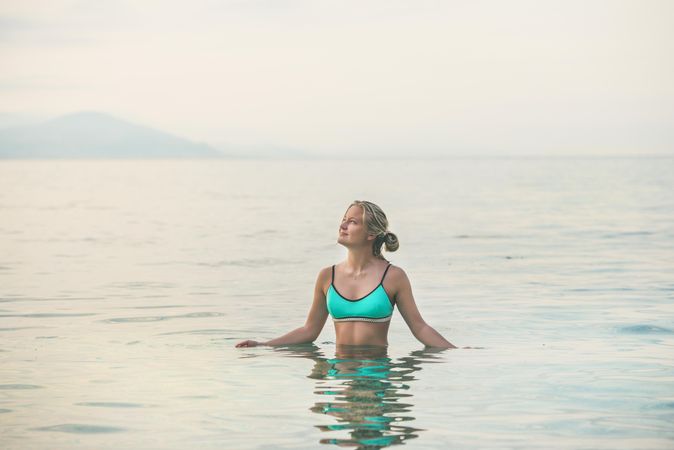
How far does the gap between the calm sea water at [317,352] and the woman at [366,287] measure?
264mm

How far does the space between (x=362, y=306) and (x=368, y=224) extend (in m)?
0.82

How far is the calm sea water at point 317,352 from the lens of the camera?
716cm

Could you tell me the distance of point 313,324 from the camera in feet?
32.7

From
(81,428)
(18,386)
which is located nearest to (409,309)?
(81,428)

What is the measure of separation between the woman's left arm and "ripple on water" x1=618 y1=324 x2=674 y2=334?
3560 millimetres

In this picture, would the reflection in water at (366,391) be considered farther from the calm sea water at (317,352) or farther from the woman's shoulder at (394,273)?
the woman's shoulder at (394,273)

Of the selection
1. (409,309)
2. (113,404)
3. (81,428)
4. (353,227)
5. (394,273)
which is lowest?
(81,428)

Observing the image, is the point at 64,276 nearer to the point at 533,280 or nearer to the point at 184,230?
the point at 533,280

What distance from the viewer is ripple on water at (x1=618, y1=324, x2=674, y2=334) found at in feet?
39.7

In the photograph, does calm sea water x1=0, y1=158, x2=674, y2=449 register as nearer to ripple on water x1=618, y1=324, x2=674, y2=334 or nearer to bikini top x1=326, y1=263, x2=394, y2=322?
ripple on water x1=618, y1=324, x2=674, y2=334

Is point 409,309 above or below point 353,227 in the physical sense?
below

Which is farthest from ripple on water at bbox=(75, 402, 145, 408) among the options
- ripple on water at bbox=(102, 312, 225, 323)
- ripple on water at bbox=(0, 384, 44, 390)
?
ripple on water at bbox=(102, 312, 225, 323)

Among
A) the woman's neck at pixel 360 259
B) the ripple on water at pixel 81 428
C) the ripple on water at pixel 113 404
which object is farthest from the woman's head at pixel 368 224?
the ripple on water at pixel 81 428

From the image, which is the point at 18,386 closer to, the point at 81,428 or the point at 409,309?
the point at 81,428
